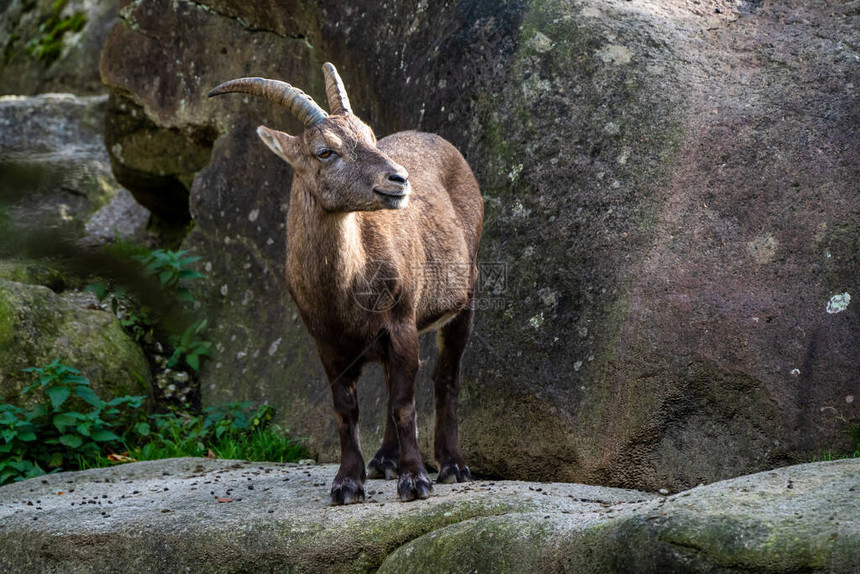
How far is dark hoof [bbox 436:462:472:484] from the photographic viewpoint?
606cm

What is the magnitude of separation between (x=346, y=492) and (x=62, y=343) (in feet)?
11.4

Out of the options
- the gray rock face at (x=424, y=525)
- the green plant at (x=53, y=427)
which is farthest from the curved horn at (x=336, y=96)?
the green plant at (x=53, y=427)

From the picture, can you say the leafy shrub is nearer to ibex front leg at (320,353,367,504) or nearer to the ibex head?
ibex front leg at (320,353,367,504)

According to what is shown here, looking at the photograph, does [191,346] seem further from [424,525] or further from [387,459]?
[424,525]

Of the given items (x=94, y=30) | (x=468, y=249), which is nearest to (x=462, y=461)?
(x=468, y=249)

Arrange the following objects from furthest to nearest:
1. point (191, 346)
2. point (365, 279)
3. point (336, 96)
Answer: point (191, 346) < point (336, 96) < point (365, 279)

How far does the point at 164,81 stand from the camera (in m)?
9.55

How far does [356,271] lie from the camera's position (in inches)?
220

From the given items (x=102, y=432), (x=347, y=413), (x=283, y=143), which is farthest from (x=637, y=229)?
(x=102, y=432)

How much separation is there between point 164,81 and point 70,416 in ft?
11.8

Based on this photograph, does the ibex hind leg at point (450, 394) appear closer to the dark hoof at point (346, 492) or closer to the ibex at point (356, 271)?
the ibex at point (356, 271)

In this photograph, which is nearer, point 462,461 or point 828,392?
point 828,392

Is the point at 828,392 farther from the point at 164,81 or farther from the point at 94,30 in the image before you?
the point at 94,30

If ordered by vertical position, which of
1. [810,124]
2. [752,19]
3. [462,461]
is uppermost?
[752,19]
